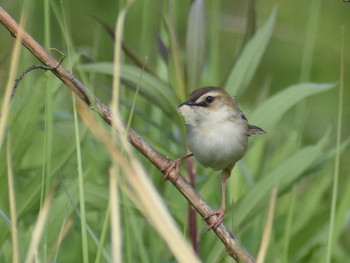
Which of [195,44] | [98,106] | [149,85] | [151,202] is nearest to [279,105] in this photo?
[195,44]

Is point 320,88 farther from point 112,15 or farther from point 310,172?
point 112,15

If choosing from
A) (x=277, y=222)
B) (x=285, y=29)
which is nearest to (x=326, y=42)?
(x=285, y=29)

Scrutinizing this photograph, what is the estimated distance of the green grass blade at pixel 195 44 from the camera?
3.45 meters

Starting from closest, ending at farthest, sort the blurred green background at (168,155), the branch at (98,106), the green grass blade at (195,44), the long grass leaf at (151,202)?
the long grass leaf at (151,202), the branch at (98,106), the blurred green background at (168,155), the green grass blade at (195,44)

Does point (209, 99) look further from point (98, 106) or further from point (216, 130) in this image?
point (98, 106)

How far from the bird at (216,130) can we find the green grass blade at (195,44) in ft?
0.21

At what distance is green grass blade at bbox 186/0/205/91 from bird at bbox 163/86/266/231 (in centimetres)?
6

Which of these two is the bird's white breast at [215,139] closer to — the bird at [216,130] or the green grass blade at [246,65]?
the bird at [216,130]

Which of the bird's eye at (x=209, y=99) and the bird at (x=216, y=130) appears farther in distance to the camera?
the bird's eye at (x=209, y=99)

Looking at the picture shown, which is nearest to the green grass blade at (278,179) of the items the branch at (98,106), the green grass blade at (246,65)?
the green grass blade at (246,65)

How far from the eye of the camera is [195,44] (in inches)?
136

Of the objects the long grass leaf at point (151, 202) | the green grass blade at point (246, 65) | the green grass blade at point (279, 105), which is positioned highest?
the green grass blade at point (246, 65)

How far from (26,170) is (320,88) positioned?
1211mm

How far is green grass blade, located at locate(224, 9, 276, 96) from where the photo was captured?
354 cm
